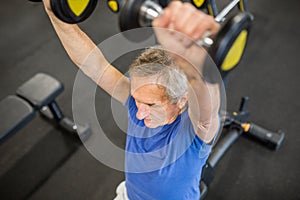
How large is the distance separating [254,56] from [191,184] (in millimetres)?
1847

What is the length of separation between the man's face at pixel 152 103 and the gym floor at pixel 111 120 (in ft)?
1.68

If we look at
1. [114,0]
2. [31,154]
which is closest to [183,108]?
[114,0]

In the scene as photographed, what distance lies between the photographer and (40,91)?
205 cm

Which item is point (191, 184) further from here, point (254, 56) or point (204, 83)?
point (254, 56)

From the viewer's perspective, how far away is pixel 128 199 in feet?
4.34

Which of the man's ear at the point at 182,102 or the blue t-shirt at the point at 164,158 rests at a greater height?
the man's ear at the point at 182,102

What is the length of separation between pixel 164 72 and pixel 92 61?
1.20 ft

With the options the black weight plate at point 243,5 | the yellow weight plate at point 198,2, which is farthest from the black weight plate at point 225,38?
the black weight plate at point 243,5

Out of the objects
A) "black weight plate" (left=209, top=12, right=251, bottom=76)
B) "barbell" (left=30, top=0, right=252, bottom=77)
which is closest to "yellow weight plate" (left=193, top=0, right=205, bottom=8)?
"barbell" (left=30, top=0, right=252, bottom=77)

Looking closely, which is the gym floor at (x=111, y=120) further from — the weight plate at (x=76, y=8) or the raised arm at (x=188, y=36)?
the raised arm at (x=188, y=36)

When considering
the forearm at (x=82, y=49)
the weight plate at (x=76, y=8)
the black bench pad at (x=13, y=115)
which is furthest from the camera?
the black bench pad at (x=13, y=115)

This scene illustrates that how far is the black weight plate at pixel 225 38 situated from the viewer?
65 centimetres

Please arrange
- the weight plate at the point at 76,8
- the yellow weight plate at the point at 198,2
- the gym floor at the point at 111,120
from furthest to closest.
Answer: the gym floor at the point at 111,120 → the yellow weight plate at the point at 198,2 → the weight plate at the point at 76,8

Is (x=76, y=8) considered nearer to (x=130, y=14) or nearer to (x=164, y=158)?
(x=130, y=14)
